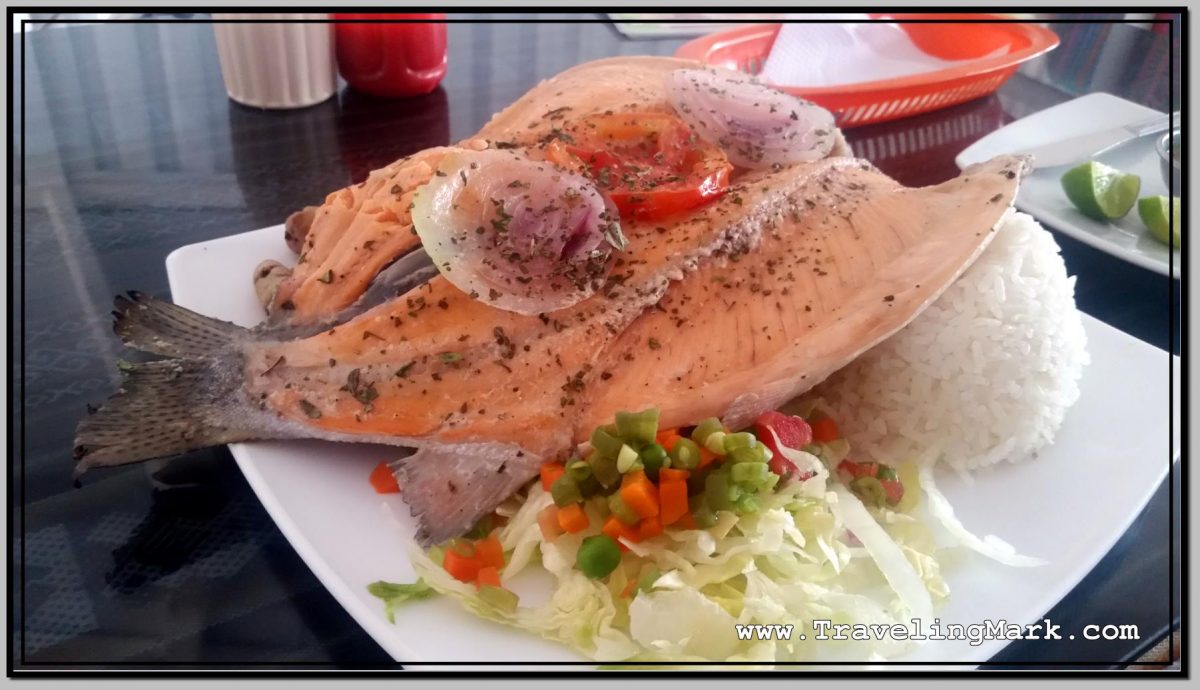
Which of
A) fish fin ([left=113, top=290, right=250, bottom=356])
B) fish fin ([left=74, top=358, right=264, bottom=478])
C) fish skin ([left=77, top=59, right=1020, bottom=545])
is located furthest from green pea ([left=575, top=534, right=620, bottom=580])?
fish fin ([left=113, top=290, right=250, bottom=356])

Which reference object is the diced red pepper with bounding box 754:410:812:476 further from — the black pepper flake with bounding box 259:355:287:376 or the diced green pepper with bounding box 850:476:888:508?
the black pepper flake with bounding box 259:355:287:376

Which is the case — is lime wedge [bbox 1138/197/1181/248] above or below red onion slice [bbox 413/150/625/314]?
below

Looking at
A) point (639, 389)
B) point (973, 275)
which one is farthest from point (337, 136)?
point (973, 275)

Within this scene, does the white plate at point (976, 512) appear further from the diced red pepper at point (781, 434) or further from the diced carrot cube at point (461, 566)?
the diced red pepper at point (781, 434)

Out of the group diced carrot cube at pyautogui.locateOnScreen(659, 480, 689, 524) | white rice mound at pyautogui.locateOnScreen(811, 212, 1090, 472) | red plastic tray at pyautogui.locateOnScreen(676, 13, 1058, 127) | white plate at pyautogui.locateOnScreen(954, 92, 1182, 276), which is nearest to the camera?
diced carrot cube at pyautogui.locateOnScreen(659, 480, 689, 524)

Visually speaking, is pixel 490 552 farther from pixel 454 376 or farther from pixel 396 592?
pixel 454 376

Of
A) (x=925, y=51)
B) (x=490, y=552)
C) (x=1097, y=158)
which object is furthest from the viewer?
(x=925, y=51)

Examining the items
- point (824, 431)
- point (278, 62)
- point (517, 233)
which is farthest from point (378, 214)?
point (278, 62)
